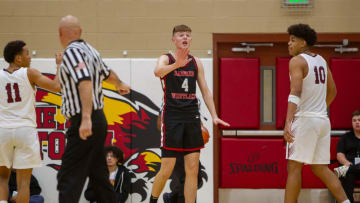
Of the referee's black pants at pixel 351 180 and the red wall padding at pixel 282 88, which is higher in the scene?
the red wall padding at pixel 282 88

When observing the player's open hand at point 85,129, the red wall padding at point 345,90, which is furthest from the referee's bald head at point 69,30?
the red wall padding at point 345,90

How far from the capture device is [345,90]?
686 cm

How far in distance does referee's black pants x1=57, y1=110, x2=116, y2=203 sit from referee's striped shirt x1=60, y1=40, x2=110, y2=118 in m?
0.09

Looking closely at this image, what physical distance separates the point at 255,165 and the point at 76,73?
3.75 metres

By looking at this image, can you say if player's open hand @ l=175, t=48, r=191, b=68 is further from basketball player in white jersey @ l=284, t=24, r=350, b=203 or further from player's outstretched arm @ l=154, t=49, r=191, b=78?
basketball player in white jersey @ l=284, t=24, r=350, b=203

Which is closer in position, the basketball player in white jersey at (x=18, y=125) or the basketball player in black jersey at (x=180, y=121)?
the basketball player in black jersey at (x=180, y=121)

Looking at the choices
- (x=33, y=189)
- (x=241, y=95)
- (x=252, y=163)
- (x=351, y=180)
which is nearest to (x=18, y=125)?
(x=33, y=189)

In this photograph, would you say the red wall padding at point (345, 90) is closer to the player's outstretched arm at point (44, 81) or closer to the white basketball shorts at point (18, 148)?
the player's outstretched arm at point (44, 81)

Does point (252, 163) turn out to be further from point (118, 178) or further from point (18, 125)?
point (18, 125)

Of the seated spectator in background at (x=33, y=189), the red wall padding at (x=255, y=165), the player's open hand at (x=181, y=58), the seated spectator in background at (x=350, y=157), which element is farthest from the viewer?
the red wall padding at (x=255, y=165)

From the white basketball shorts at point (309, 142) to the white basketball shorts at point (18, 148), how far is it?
104 inches

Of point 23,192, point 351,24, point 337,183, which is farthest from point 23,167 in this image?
point 351,24

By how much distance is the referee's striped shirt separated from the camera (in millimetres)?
3732

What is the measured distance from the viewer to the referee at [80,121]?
369cm
